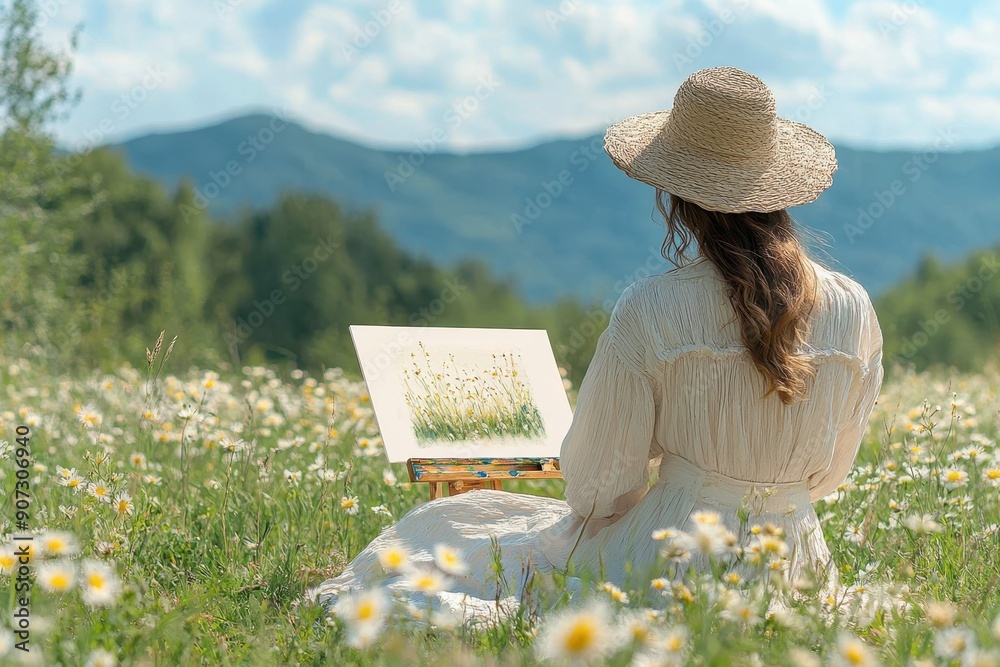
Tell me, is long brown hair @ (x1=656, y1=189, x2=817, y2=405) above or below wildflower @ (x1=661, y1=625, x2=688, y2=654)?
above

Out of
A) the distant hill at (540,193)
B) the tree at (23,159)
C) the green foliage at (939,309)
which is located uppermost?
the tree at (23,159)

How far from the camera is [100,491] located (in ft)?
8.91

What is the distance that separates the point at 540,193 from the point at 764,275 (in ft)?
277

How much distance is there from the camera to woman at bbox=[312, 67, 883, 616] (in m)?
2.44

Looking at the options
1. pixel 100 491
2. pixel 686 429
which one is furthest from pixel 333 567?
pixel 686 429

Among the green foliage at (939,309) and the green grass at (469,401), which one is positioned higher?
the green grass at (469,401)

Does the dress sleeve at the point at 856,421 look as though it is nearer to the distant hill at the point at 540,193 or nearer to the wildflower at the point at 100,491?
the wildflower at the point at 100,491

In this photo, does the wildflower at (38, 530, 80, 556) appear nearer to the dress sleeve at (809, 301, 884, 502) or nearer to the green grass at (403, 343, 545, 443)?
the green grass at (403, 343, 545, 443)

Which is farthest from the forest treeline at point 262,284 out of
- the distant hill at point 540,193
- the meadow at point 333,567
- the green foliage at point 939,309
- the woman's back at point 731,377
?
the distant hill at point 540,193

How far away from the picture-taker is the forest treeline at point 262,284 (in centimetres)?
2119

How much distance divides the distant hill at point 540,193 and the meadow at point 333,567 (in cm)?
7854

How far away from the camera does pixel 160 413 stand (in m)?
4.41

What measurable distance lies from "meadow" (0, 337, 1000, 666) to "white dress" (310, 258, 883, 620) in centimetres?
28

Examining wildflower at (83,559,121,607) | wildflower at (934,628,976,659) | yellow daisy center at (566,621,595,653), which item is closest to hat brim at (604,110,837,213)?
wildflower at (934,628,976,659)
